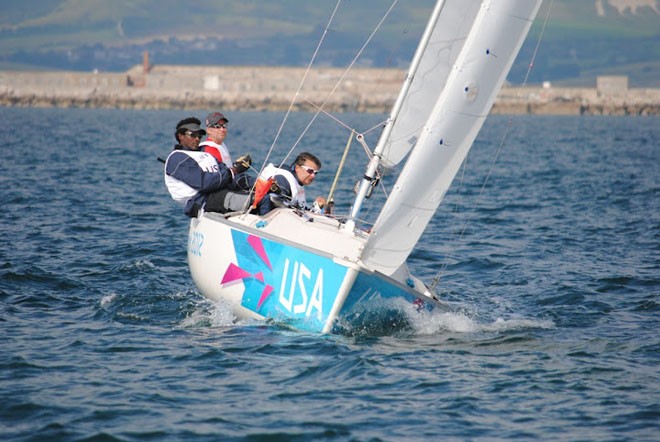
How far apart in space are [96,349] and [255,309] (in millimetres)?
1441

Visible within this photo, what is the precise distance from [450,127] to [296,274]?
1.78 m

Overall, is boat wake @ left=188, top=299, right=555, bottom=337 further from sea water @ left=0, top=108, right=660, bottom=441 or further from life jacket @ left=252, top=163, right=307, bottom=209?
life jacket @ left=252, top=163, right=307, bottom=209

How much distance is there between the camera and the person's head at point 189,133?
33.1 feet

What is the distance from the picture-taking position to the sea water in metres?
6.82

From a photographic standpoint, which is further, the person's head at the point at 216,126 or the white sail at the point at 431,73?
the person's head at the point at 216,126

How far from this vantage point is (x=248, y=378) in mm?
7676

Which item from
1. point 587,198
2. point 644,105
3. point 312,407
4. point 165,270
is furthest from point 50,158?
point 644,105

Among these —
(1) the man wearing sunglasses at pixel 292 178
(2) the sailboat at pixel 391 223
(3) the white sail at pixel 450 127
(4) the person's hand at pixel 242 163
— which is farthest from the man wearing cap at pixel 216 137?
(3) the white sail at pixel 450 127

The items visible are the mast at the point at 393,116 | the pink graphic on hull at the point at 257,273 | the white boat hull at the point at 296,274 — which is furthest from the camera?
the mast at the point at 393,116

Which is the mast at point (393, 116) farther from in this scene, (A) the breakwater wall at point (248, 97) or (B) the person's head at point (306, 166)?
(A) the breakwater wall at point (248, 97)

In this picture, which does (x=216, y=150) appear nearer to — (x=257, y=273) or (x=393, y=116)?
(x=257, y=273)

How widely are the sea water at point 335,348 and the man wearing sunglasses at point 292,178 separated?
0.82 metres

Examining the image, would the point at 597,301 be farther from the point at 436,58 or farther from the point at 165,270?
the point at 165,270

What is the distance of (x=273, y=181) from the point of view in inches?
380
